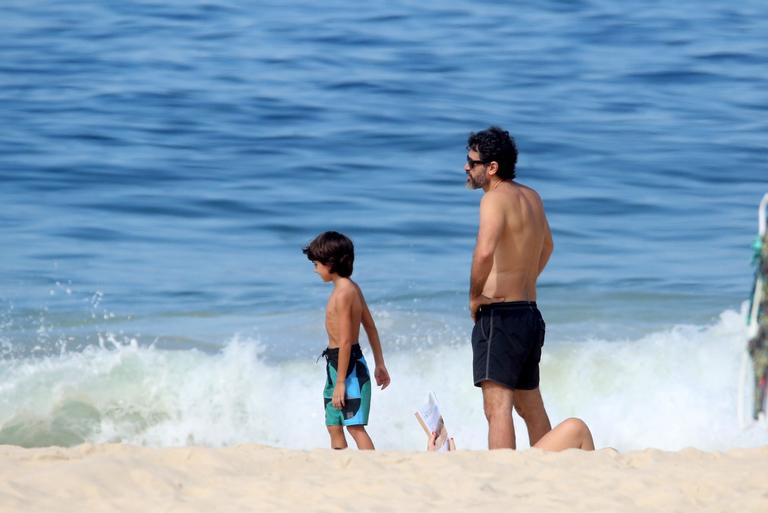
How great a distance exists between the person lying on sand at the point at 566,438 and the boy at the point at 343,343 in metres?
0.46

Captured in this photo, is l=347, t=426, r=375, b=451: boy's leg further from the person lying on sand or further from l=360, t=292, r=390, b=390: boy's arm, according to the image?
the person lying on sand

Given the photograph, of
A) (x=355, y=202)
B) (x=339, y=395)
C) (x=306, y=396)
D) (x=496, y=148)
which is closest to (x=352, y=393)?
(x=339, y=395)

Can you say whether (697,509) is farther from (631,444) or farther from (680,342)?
(680,342)

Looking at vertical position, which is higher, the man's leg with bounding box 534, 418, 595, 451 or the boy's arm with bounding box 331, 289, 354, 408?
the boy's arm with bounding box 331, 289, 354, 408

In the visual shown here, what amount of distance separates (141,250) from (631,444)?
16.8ft

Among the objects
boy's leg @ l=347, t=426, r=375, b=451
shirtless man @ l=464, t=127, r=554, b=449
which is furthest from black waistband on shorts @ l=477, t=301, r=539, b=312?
boy's leg @ l=347, t=426, r=375, b=451

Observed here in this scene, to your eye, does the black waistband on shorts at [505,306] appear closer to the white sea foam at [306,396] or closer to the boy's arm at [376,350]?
the boy's arm at [376,350]

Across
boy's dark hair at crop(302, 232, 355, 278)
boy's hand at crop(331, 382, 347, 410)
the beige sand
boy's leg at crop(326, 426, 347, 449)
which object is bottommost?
boy's leg at crop(326, 426, 347, 449)

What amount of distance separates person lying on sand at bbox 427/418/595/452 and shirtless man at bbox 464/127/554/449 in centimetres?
17

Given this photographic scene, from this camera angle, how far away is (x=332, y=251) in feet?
21.3

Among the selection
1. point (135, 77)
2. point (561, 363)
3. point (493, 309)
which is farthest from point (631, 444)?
point (135, 77)

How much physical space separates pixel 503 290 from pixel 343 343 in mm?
847

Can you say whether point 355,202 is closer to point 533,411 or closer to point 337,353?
point 337,353

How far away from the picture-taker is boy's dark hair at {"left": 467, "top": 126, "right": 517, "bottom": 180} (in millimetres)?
6094
